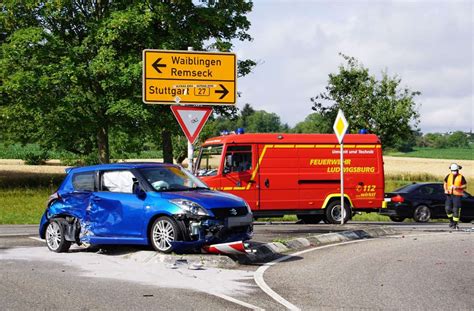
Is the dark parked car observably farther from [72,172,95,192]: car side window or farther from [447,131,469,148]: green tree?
[447,131,469,148]: green tree

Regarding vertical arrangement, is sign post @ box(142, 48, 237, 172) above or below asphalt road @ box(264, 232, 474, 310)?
above

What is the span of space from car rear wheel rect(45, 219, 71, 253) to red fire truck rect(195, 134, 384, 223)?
23.8 feet

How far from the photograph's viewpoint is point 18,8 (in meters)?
33.0

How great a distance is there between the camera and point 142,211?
37.6 feet

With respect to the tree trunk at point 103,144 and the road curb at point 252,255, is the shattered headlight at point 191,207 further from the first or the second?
the tree trunk at point 103,144

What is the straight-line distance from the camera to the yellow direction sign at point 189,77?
17641 mm

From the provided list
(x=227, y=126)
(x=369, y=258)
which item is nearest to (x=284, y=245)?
(x=369, y=258)

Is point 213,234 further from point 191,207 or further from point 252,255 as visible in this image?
point 252,255

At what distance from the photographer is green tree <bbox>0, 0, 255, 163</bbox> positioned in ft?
102

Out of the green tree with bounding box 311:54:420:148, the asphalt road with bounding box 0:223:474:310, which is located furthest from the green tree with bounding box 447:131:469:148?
the asphalt road with bounding box 0:223:474:310

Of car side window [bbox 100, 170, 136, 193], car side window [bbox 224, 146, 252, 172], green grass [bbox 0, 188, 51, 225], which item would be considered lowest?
green grass [bbox 0, 188, 51, 225]

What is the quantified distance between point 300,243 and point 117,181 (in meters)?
3.82

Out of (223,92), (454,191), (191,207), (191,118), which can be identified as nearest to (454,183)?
(454,191)

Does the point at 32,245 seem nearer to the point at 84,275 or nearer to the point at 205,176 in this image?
the point at 84,275
